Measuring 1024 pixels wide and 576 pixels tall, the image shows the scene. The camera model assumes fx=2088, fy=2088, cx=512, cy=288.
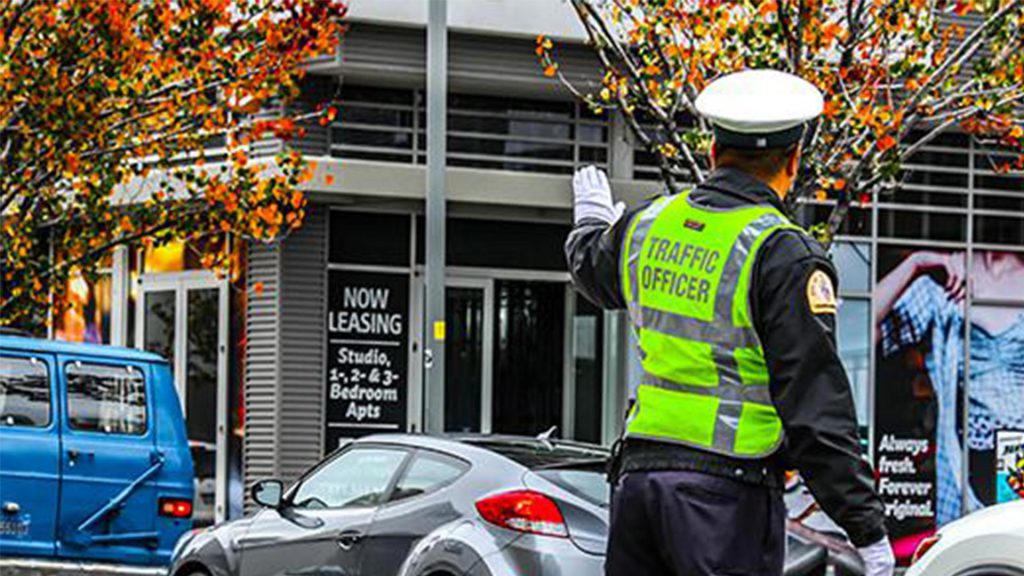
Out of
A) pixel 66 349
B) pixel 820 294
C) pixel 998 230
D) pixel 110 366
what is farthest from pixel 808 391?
pixel 998 230

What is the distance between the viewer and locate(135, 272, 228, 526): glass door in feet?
66.6

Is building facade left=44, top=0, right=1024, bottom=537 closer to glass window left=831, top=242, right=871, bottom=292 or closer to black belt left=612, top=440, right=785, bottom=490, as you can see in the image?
glass window left=831, top=242, right=871, bottom=292

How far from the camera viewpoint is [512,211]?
794 inches

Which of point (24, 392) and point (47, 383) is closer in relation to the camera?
point (24, 392)

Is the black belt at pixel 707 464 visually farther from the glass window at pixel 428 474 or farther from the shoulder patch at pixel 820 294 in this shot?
the glass window at pixel 428 474

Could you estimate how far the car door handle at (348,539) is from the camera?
998cm

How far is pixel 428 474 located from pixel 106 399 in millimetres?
4235

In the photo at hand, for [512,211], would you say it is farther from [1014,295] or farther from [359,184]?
[1014,295]

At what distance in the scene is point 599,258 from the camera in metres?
5.14

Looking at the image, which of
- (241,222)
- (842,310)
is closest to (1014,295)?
(842,310)

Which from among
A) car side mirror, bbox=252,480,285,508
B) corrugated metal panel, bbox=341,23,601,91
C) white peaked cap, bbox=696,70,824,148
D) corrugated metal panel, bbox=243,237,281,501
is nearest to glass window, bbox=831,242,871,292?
corrugated metal panel, bbox=341,23,601,91

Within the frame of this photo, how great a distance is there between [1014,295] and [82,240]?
31.6 feet

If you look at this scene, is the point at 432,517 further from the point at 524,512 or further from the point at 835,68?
the point at 835,68

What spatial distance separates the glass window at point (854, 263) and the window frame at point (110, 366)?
364 inches
